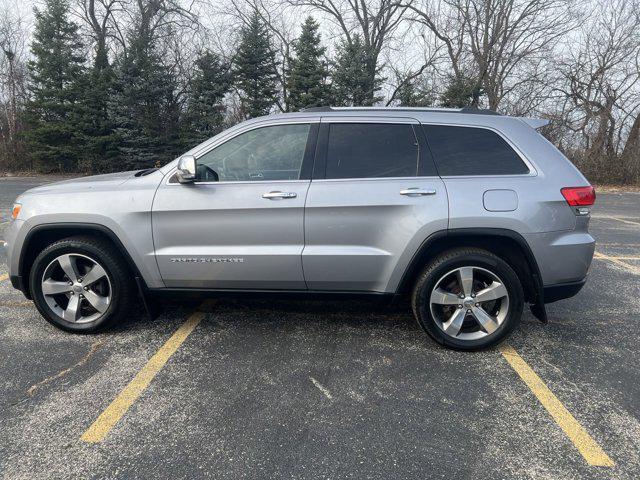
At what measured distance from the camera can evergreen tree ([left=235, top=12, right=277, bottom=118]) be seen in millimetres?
22031

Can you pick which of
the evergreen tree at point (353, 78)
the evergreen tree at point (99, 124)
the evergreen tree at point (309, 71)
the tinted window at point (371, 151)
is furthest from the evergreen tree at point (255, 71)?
the tinted window at point (371, 151)

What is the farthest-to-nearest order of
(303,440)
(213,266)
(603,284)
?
(603,284), (213,266), (303,440)

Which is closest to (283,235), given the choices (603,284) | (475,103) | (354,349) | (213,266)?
(213,266)

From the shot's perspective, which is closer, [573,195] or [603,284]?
[573,195]

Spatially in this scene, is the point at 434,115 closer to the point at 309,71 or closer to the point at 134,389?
the point at 134,389

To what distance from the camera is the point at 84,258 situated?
3555 mm

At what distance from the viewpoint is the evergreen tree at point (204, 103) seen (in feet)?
68.4

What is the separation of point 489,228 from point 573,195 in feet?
2.21

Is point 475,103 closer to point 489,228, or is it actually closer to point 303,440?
point 489,228

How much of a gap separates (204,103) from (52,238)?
62.2 feet

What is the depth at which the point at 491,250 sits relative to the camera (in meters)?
3.34

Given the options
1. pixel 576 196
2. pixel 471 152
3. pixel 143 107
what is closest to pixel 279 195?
pixel 471 152

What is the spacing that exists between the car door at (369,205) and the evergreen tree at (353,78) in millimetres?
19546

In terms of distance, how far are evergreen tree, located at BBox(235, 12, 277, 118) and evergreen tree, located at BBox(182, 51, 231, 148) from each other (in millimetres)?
1300
